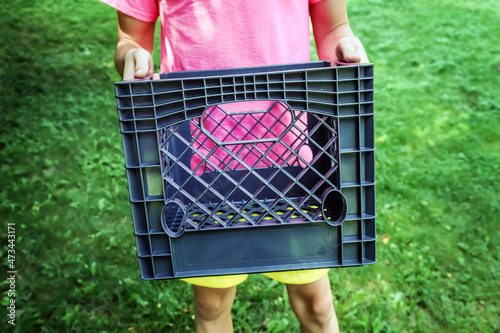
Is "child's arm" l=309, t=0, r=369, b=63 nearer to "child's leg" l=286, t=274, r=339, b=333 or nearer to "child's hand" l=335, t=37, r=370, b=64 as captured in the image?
"child's hand" l=335, t=37, r=370, b=64

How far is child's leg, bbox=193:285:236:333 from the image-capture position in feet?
6.21

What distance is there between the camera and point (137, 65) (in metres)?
1.32

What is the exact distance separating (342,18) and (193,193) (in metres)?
0.79

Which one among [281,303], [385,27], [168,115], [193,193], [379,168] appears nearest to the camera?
[168,115]

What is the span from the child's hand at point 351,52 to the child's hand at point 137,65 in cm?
52

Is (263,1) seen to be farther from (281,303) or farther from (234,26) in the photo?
(281,303)

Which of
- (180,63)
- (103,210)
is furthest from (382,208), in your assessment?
(180,63)

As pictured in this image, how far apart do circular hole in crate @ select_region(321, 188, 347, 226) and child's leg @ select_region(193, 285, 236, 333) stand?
2.16 feet

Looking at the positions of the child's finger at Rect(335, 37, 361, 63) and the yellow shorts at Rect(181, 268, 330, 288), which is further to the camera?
the yellow shorts at Rect(181, 268, 330, 288)

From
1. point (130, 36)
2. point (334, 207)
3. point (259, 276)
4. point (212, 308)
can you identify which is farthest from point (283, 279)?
point (259, 276)

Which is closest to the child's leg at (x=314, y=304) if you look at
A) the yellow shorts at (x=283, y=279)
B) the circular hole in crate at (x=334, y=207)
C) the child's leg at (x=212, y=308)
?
the yellow shorts at (x=283, y=279)

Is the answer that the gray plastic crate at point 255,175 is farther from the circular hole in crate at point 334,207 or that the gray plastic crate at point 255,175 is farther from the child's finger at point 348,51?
the child's finger at point 348,51

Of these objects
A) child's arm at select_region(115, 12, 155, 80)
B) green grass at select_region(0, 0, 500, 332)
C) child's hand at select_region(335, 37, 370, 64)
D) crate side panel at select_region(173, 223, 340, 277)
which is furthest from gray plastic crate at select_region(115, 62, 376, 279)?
green grass at select_region(0, 0, 500, 332)

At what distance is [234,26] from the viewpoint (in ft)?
5.45
